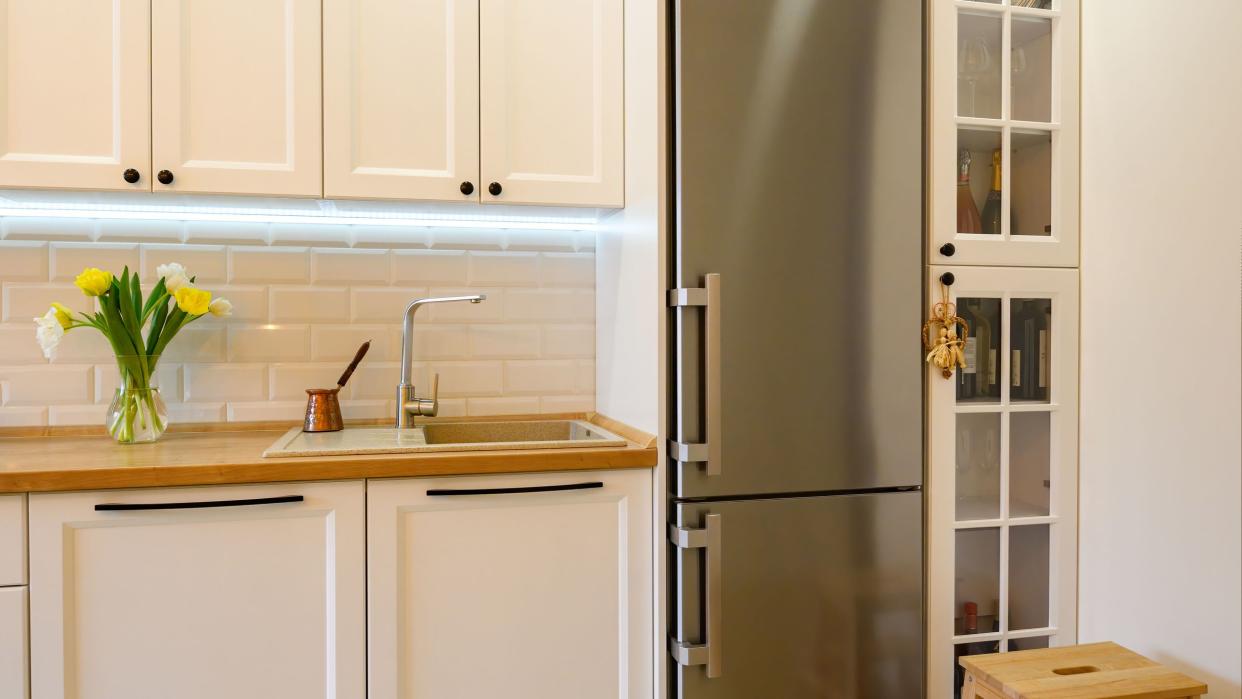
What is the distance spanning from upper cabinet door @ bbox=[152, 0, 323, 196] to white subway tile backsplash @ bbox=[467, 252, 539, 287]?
0.53 m

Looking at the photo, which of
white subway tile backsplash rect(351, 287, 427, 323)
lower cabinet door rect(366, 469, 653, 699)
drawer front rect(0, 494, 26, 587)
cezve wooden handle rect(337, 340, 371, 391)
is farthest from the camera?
white subway tile backsplash rect(351, 287, 427, 323)

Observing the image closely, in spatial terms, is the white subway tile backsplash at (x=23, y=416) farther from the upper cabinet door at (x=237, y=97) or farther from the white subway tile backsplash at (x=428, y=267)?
the white subway tile backsplash at (x=428, y=267)

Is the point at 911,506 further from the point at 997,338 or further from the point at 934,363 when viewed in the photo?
the point at 997,338

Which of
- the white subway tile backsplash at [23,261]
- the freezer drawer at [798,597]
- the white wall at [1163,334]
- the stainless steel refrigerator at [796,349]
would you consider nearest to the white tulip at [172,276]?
the white subway tile backsplash at [23,261]

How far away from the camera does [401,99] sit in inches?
78.2

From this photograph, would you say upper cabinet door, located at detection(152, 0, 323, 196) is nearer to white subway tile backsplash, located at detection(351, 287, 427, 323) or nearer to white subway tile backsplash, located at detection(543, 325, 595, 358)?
white subway tile backsplash, located at detection(351, 287, 427, 323)

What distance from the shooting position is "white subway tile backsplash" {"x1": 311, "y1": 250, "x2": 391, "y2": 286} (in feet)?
7.41

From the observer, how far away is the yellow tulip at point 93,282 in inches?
74.2

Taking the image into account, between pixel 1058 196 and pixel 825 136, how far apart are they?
65 cm

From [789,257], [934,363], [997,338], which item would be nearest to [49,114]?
[789,257]

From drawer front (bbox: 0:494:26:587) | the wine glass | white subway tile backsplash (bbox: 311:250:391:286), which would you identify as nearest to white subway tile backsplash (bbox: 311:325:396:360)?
white subway tile backsplash (bbox: 311:250:391:286)

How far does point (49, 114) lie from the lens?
1821 millimetres

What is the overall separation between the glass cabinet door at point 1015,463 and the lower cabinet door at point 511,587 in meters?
0.81

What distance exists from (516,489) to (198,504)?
63 centimetres
